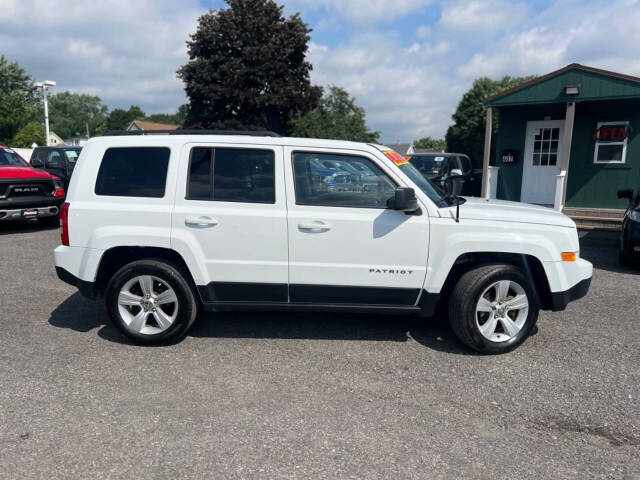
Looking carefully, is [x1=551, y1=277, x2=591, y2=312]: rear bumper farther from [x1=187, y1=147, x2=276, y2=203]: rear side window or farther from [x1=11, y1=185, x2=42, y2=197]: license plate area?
[x1=11, y1=185, x2=42, y2=197]: license plate area

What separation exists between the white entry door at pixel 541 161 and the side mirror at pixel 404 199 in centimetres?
1112

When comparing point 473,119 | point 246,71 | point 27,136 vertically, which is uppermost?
point 246,71

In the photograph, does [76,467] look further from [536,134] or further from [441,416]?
[536,134]

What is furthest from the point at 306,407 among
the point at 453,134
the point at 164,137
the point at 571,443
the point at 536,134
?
the point at 453,134

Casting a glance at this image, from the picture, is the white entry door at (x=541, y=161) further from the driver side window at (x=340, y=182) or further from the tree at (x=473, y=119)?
the tree at (x=473, y=119)

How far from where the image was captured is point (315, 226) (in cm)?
431

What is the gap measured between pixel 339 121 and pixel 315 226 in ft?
75.4

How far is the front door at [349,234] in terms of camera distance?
4.32 metres

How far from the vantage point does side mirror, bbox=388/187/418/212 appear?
161 inches

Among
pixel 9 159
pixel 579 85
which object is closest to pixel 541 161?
pixel 579 85

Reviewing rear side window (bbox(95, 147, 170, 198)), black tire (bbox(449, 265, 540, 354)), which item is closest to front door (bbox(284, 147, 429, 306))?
black tire (bbox(449, 265, 540, 354))

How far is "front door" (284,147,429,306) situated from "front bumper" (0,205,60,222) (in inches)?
346

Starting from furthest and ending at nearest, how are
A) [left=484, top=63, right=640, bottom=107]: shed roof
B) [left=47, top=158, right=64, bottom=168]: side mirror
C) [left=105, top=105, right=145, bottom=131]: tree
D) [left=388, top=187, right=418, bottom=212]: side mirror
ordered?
[left=105, top=105, right=145, bottom=131]: tree → [left=47, top=158, right=64, bottom=168]: side mirror → [left=484, top=63, right=640, bottom=107]: shed roof → [left=388, top=187, right=418, bottom=212]: side mirror

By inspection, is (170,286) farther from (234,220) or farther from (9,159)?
(9,159)
